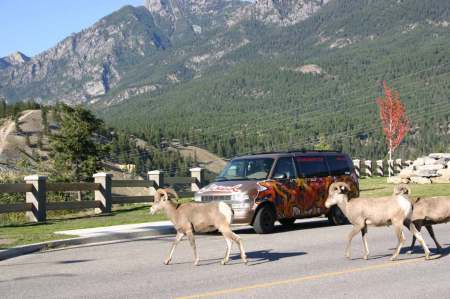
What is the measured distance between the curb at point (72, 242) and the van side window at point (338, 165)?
5.17 metres

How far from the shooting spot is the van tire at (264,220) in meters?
18.6

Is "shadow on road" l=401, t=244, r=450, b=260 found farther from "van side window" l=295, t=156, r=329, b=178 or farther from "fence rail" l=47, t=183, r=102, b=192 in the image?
"fence rail" l=47, t=183, r=102, b=192

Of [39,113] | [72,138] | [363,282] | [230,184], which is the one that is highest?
[39,113]

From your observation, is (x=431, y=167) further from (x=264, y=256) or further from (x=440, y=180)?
(x=264, y=256)

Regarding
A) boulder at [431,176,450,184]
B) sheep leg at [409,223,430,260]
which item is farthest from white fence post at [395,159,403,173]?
sheep leg at [409,223,430,260]

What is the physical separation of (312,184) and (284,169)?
1.04 metres

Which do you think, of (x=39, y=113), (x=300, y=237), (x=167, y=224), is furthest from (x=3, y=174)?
(x=39, y=113)

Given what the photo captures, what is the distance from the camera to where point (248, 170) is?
65.5 feet

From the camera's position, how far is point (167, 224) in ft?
69.1

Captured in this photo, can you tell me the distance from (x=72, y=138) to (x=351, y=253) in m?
30.9

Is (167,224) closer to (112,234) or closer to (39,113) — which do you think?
(112,234)

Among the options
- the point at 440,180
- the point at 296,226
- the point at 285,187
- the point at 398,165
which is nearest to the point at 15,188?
the point at 285,187

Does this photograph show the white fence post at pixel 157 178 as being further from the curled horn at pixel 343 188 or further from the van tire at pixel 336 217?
the curled horn at pixel 343 188

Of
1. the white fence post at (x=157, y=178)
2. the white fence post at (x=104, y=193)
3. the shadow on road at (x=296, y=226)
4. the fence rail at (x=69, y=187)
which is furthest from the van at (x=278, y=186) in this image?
the white fence post at (x=157, y=178)
